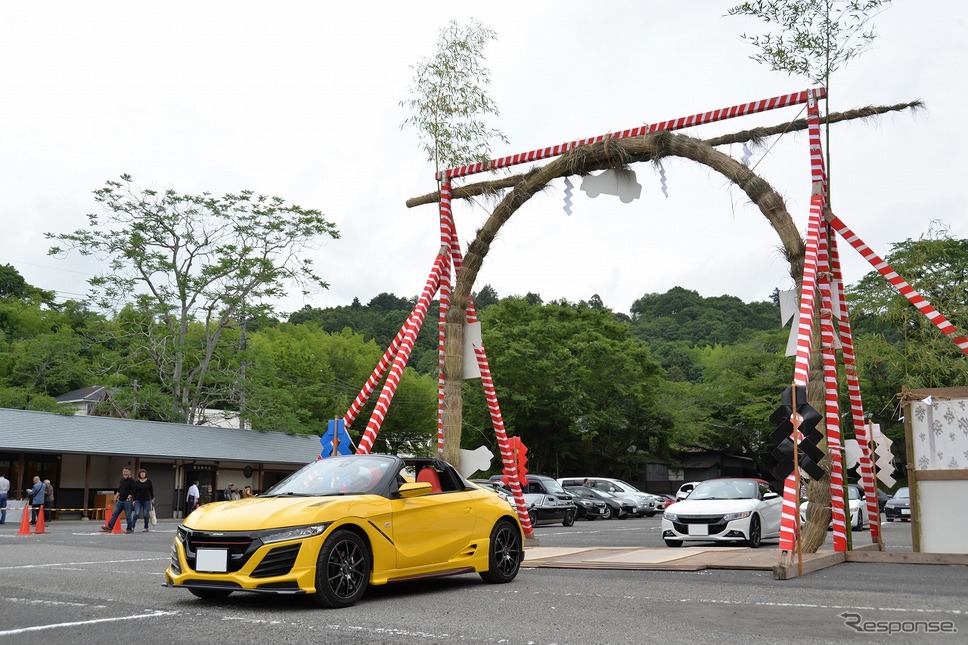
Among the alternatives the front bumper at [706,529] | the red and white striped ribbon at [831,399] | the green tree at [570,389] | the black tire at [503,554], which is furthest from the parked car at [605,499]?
the black tire at [503,554]

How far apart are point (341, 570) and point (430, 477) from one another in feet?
6.34

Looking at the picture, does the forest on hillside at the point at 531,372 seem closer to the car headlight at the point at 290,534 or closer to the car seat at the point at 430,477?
the car seat at the point at 430,477

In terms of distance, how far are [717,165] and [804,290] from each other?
2785 millimetres

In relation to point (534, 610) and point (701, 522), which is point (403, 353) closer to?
point (701, 522)

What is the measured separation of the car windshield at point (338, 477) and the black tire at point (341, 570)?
744 millimetres

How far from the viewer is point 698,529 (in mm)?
16172

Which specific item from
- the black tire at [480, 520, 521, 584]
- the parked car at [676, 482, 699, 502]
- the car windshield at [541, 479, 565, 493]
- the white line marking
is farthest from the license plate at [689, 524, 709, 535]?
the car windshield at [541, 479, 565, 493]

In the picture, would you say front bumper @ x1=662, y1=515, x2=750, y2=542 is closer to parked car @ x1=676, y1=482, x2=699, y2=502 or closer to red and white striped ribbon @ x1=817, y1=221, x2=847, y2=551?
red and white striped ribbon @ x1=817, y1=221, x2=847, y2=551

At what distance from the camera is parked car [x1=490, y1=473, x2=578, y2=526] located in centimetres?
2778

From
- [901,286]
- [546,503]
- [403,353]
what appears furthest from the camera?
[546,503]

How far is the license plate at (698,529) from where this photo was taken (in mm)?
16141

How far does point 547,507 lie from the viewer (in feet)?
92.2

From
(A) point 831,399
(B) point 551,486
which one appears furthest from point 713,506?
(B) point 551,486

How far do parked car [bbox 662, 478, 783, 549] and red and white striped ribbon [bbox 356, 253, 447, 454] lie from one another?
5.43 m
